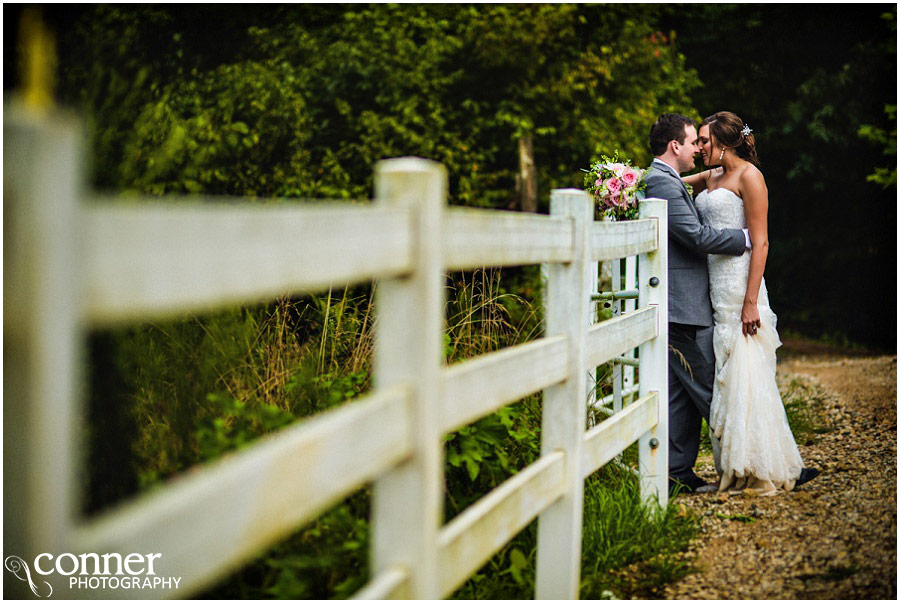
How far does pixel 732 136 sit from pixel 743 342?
1.16m

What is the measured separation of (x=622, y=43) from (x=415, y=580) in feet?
35.9

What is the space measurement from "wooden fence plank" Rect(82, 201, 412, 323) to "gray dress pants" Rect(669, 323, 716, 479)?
3614 millimetres

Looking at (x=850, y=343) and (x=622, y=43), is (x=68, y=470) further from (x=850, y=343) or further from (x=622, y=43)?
(x=850, y=343)

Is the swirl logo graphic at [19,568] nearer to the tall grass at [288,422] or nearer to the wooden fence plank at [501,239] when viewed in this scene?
the wooden fence plank at [501,239]

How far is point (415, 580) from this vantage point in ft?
6.16

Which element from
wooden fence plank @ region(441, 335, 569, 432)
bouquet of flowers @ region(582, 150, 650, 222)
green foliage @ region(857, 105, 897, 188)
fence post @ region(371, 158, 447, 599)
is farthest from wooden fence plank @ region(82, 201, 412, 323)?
green foliage @ region(857, 105, 897, 188)

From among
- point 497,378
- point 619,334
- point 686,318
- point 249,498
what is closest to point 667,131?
point 686,318

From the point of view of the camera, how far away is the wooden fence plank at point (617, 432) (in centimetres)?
323

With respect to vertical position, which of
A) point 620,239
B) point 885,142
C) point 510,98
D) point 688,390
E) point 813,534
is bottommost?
point 813,534

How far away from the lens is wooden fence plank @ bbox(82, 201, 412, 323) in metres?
1.11

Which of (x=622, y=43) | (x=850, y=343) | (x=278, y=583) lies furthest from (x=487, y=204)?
(x=278, y=583)

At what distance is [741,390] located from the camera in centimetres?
475

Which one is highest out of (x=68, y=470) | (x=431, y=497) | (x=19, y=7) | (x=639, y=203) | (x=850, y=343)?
(x=19, y=7)

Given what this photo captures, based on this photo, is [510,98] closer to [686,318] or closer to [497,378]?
[686,318]
